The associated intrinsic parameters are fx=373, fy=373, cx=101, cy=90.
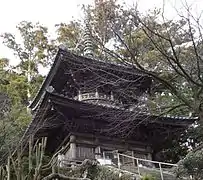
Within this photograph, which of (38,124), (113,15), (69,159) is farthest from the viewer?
(38,124)

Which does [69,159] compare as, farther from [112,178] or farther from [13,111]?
[13,111]

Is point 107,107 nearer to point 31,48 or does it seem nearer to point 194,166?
point 194,166

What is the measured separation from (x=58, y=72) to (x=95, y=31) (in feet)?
21.3

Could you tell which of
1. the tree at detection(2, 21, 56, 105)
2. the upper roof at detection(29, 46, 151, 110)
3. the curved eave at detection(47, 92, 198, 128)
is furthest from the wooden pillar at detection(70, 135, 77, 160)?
the tree at detection(2, 21, 56, 105)

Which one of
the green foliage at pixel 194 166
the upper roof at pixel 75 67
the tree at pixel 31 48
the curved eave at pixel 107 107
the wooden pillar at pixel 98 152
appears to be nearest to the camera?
the green foliage at pixel 194 166

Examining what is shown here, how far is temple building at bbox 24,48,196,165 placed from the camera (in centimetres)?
1391

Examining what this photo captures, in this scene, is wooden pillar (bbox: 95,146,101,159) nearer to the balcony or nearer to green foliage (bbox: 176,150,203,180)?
the balcony

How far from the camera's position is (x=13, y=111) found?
61.3ft

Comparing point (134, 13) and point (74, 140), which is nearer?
point (134, 13)

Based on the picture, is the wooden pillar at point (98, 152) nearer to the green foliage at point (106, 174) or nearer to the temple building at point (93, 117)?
the temple building at point (93, 117)

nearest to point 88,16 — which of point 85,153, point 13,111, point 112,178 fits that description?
point 112,178

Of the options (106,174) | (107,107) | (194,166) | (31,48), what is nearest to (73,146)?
(107,107)

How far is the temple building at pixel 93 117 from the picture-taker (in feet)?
45.6

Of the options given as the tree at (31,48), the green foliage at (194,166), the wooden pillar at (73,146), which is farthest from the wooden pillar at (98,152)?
the tree at (31,48)
